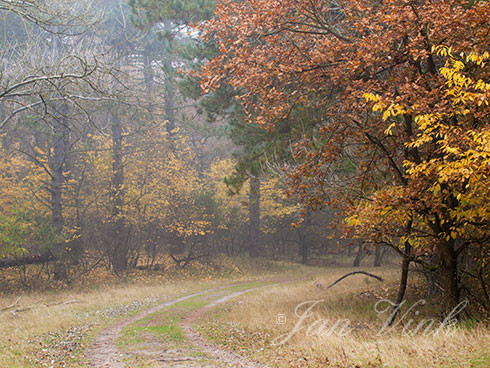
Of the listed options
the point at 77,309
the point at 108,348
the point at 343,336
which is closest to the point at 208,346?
the point at 108,348

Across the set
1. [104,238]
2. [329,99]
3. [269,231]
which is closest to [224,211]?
[269,231]

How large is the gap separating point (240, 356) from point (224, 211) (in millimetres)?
20695

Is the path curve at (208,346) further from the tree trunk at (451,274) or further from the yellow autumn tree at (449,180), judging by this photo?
the tree trunk at (451,274)

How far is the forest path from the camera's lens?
702 centimetres

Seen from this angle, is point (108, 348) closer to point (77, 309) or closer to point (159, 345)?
point (159, 345)

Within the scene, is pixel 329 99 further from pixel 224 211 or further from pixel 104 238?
pixel 224 211

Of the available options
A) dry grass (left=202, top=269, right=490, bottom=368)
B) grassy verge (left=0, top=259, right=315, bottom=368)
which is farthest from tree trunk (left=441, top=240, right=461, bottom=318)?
grassy verge (left=0, top=259, right=315, bottom=368)

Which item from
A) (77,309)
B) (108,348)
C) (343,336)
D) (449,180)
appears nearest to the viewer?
(449,180)

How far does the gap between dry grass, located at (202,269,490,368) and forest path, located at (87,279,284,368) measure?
1.71 ft

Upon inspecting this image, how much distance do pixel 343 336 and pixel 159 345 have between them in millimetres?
3711

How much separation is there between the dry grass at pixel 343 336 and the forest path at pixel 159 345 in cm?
52

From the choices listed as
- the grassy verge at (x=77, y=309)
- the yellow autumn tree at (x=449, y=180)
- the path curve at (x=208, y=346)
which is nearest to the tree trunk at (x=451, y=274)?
the yellow autumn tree at (x=449, y=180)

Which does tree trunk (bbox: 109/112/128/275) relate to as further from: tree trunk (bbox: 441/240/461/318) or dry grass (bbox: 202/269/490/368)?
tree trunk (bbox: 441/240/461/318)

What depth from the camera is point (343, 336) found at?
7.37m
